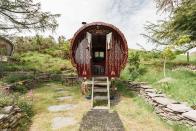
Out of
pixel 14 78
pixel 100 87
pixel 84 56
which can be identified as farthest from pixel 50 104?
pixel 14 78

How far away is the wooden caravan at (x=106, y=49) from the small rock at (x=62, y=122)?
15.7 ft

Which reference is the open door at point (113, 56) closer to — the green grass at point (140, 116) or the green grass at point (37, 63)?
the green grass at point (140, 116)

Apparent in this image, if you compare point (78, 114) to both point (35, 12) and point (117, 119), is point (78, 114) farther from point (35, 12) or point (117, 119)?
point (35, 12)

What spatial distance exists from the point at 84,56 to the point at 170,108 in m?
6.94

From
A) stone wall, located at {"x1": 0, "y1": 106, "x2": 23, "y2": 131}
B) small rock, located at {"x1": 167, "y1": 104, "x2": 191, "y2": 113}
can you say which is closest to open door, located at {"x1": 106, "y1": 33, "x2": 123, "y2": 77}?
small rock, located at {"x1": 167, "y1": 104, "x2": 191, "y2": 113}

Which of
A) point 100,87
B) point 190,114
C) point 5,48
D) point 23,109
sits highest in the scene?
point 5,48

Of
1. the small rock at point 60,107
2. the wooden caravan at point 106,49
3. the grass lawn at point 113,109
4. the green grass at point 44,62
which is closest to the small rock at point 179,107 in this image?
the grass lawn at point 113,109

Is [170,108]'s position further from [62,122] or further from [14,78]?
[14,78]

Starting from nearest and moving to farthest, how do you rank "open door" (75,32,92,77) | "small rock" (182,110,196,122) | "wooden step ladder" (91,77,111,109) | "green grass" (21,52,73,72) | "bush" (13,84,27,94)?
"small rock" (182,110,196,122)
"wooden step ladder" (91,77,111,109)
"open door" (75,32,92,77)
"bush" (13,84,27,94)
"green grass" (21,52,73,72)

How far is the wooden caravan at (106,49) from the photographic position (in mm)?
15414

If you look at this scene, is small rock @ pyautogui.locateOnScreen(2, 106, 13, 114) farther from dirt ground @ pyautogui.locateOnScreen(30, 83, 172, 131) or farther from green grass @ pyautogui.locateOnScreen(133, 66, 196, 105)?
green grass @ pyautogui.locateOnScreen(133, 66, 196, 105)

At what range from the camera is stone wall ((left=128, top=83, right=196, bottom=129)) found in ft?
29.2

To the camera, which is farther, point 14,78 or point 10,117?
point 14,78

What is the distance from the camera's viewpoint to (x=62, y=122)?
10.4 m
